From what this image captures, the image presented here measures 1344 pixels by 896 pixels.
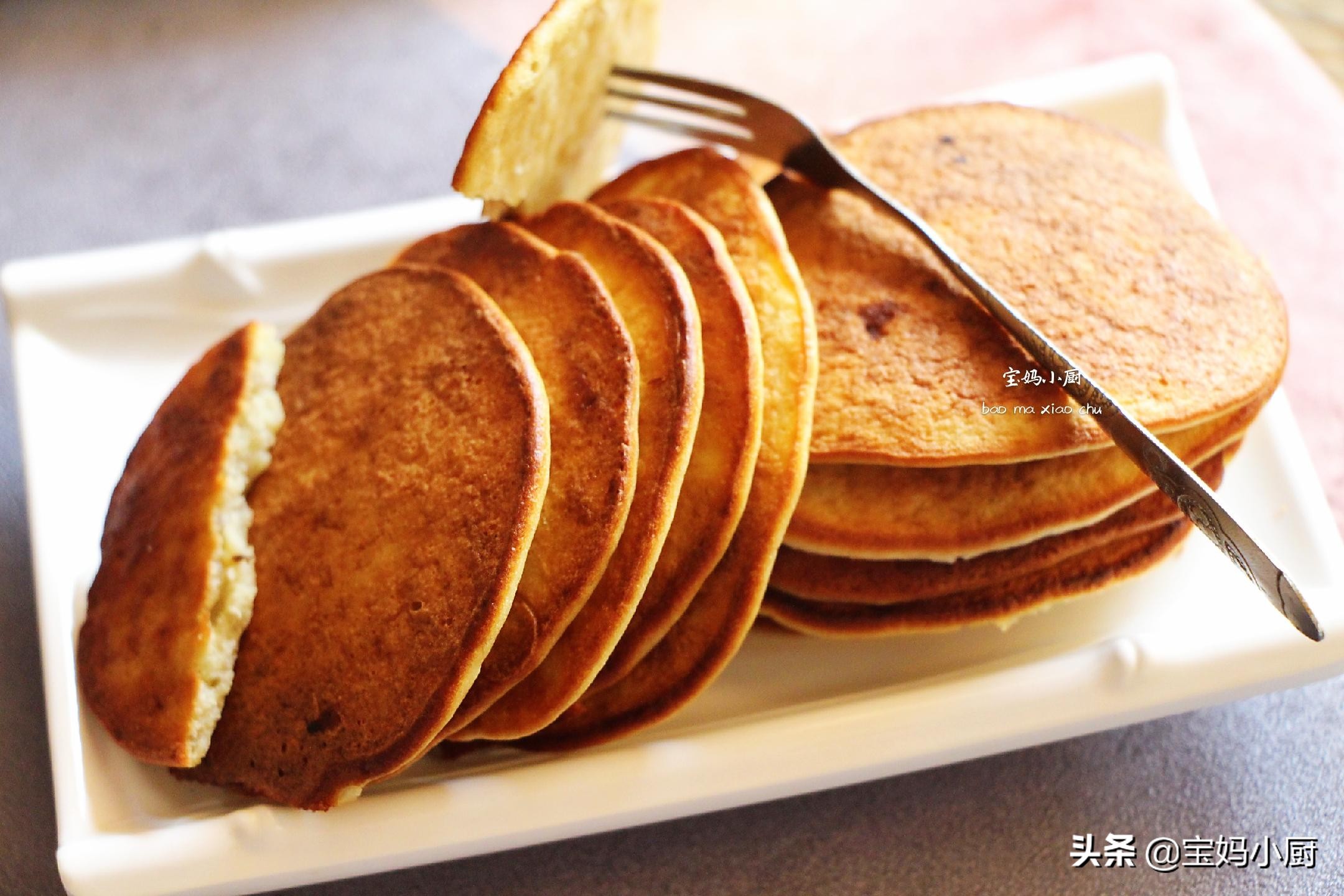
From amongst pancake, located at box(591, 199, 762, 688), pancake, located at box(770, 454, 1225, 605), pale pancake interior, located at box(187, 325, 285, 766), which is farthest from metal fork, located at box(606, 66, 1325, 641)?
pale pancake interior, located at box(187, 325, 285, 766)

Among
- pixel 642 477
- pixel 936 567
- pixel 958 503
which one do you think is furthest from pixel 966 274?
pixel 642 477

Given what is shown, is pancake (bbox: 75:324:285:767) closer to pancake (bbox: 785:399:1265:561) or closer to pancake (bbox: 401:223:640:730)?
pancake (bbox: 401:223:640:730)

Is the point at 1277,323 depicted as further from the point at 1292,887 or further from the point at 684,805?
the point at 684,805

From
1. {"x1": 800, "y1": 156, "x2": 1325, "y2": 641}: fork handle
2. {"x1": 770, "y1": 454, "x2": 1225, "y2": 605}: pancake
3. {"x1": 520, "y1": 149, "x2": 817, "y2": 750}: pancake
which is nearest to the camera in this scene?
{"x1": 800, "y1": 156, "x2": 1325, "y2": 641}: fork handle

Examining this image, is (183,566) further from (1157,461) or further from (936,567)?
(1157,461)

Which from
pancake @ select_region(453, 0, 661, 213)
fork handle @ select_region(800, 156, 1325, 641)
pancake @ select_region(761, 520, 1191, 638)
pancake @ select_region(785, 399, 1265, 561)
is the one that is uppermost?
pancake @ select_region(453, 0, 661, 213)

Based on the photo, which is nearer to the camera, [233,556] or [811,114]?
[233,556]

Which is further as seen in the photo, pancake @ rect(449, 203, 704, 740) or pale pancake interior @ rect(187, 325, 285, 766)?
pale pancake interior @ rect(187, 325, 285, 766)
